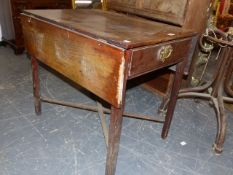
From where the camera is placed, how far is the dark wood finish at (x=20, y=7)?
2.66 m

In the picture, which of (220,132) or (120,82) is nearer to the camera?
(120,82)

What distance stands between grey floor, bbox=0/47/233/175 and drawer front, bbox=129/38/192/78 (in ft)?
2.19

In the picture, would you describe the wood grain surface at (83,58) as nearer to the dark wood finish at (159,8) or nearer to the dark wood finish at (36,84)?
the dark wood finish at (36,84)

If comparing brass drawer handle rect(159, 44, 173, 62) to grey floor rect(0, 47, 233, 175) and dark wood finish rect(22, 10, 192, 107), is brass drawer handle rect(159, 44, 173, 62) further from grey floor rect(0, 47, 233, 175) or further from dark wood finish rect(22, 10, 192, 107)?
grey floor rect(0, 47, 233, 175)

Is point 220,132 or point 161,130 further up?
point 220,132

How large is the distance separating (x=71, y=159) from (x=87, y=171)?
137 mm

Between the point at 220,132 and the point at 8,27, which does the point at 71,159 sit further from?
the point at 8,27

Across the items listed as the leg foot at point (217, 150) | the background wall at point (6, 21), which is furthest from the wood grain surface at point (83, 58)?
the background wall at point (6, 21)

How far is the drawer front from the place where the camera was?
36.1 inches

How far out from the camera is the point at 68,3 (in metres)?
3.06

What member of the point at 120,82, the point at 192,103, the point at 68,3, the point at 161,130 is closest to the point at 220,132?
the point at 161,130

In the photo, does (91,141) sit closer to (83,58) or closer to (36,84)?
(36,84)

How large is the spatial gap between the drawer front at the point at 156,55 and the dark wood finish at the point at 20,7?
2.18 m

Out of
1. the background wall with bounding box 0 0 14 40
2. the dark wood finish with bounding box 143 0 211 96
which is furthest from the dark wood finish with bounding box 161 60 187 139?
the background wall with bounding box 0 0 14 40
